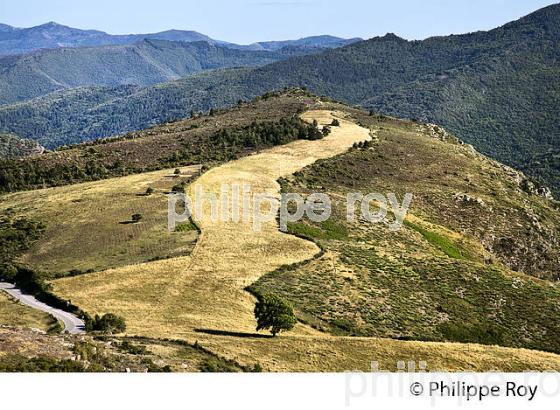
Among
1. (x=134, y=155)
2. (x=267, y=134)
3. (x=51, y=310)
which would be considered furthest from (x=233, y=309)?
(x=267, y=134)

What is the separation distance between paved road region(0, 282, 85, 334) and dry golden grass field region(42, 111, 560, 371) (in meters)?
1.76

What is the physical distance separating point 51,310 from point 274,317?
1954 cm

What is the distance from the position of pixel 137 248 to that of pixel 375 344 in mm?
32969

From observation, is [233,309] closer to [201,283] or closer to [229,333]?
[201,283]

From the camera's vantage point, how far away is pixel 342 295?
185ft

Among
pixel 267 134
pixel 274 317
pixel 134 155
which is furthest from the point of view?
pixel 267 134

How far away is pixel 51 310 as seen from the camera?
51.5 metres

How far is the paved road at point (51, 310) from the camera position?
4553 cm

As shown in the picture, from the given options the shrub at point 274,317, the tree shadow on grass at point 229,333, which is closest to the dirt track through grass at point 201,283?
the tree shadow on grass at point 229,333

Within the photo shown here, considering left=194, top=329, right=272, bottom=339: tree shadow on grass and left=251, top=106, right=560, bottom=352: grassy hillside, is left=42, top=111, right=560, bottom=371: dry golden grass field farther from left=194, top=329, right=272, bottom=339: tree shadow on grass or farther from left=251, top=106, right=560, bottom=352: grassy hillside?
left=251, top=106, right=560, bottom=352: grassy hillside

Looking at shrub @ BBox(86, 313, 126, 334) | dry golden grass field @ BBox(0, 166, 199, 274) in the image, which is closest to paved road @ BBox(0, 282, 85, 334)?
shrub @ BBox(86, 313, 126, 334)

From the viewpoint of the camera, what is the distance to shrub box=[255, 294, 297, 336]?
44188mm
